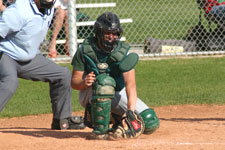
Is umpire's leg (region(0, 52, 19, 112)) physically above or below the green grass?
above

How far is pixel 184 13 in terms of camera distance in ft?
58.8

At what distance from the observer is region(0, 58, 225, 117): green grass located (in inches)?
319

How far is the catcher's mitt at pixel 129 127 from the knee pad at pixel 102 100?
5.5 inches

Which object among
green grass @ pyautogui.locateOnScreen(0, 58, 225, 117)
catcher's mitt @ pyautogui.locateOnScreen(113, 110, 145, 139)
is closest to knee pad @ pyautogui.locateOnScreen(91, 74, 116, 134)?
catcher's mitt @ pyautogui.locateOnScreen(113, 110, 145, 139)

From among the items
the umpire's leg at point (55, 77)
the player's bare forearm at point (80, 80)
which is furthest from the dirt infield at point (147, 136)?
the player's bare forearm at point (80, 80)

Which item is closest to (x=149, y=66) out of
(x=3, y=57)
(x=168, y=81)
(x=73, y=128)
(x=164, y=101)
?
(x=168, y=81)

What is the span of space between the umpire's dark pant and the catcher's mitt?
3.87ft

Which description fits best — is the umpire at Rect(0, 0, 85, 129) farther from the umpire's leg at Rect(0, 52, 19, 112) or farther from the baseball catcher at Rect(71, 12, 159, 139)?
the baseball catcher at Rect(71, 12, 159, 139)

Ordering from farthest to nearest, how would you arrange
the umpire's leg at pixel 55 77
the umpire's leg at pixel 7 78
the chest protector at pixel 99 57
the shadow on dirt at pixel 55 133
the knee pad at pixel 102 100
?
the umpire's leg at pixel 55 77
the shadow on dirt at pixel 55 133
the umpire's leg at pixel 7 78
the chest protector at pixel 99 57
the knee pad at pixel 102 100

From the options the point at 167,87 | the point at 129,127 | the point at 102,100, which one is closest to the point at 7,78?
the point at 102,100

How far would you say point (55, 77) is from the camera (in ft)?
19.9

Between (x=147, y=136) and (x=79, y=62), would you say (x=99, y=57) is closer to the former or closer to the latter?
(x=79, y=62)

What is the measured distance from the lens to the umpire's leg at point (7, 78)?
5441 millimetres

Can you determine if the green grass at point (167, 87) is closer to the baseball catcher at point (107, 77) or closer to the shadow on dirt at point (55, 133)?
the shadow on dirt at point (55, 133)
